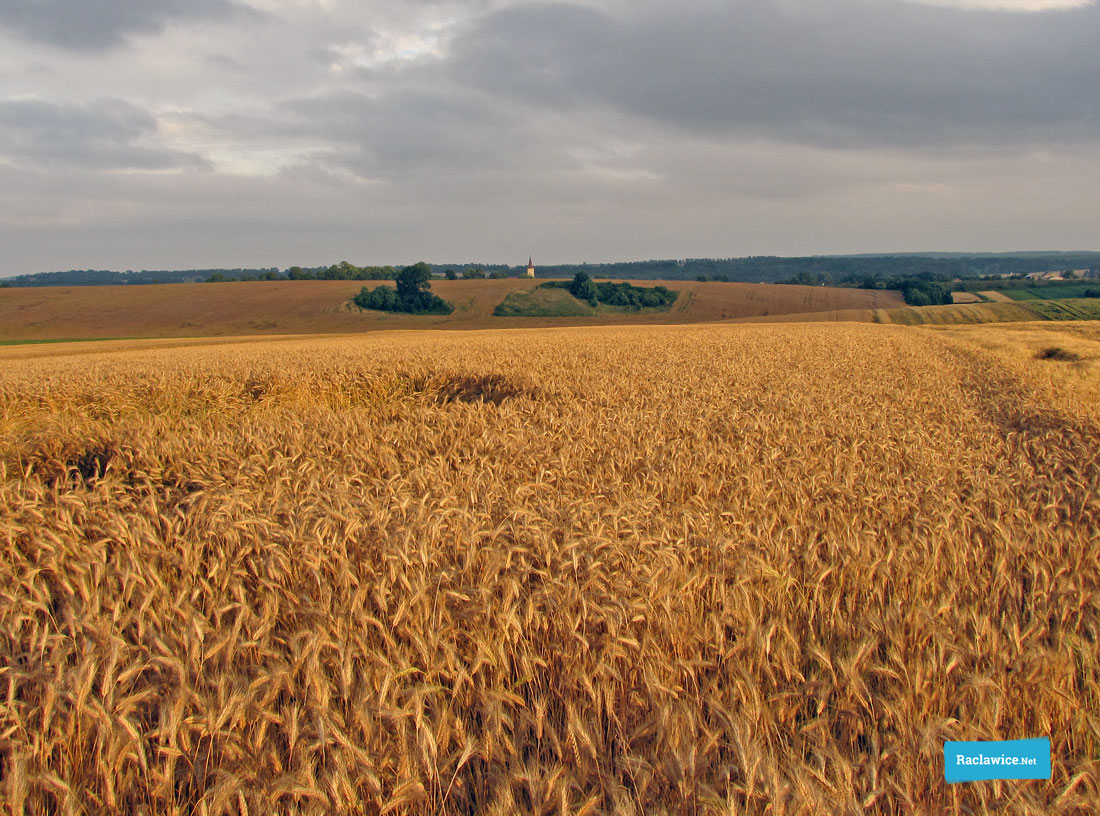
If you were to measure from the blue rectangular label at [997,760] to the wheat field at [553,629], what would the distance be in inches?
1.5

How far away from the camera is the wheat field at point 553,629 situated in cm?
174

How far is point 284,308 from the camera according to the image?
77.9m

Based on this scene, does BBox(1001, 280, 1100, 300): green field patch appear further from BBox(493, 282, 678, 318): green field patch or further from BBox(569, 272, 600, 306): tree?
BBox(569, 272, 600, 306): tree

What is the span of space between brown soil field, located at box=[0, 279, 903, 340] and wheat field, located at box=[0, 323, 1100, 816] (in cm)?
6712

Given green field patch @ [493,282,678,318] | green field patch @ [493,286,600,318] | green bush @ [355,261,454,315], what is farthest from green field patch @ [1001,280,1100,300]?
green bush @ [355,261,454,315]

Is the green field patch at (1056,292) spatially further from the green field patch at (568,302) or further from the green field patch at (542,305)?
the green field patch at (542,305)

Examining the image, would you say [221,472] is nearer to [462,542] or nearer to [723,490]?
[462,542]

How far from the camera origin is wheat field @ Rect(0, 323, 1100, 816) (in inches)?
68.4

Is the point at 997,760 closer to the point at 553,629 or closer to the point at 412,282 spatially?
the point at 553,629

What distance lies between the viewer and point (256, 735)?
183 centimetres

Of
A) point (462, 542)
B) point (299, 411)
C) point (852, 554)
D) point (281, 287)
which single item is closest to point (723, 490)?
point (852, 554)

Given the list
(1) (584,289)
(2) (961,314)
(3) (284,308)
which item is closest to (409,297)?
(3) (284,308)

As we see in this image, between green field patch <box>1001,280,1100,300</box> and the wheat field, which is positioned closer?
the wheat field

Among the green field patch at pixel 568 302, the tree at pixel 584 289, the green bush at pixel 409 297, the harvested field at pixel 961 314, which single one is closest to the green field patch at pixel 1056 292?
the harvested field at pixel 961 314
